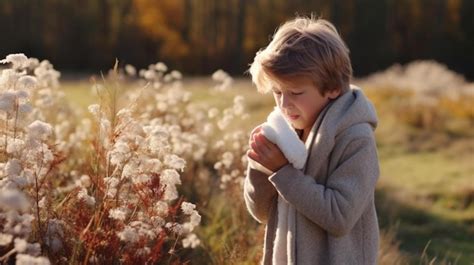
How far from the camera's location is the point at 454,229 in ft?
26.0

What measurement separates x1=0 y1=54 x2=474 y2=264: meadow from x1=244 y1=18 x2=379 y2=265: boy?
49cm

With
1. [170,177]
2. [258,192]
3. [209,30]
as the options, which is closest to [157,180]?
[170,177]

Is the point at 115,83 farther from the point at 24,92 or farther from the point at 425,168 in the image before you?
the point at 425,168

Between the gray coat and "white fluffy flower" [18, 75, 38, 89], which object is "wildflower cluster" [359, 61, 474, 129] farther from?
"white fluffy flower" [18, 75, 38, 89]

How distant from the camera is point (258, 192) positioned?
3449 millimetres

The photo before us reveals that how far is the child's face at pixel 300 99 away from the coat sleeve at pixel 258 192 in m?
0.26

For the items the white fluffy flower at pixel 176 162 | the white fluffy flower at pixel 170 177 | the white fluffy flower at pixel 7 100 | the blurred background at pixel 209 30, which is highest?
the white fluffy flower at pixel 7 100

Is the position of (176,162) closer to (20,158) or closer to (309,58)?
(20,158)

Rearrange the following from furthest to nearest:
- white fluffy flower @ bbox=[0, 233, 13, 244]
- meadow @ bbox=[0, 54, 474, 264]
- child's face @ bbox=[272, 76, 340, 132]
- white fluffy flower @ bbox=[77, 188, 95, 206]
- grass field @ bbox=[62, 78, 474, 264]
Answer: grass field @ bbox=[62, 78, 474, 264] < white fluffy flower @ bbox=[77, 188, 95, 206] < meadow @ bbox=[0, 54, 474, 264] < child's face @ bbox=[272, 76, 340, 132] < white fluffy flower @ bbox=[0, 233, 13, 244]

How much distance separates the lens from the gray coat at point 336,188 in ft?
10.4

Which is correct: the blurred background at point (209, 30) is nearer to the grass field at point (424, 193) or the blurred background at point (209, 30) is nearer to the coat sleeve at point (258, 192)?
the grass field at point (424, 193)

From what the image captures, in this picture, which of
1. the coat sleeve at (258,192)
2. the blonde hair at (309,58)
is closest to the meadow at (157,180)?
the coat sleeve at (258,192)

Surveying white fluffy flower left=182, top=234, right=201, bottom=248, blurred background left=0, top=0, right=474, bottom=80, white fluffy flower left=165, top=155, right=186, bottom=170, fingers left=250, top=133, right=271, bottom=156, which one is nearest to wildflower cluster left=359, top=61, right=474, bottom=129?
white fluffy flower left=182, top=234, right=201, bottom=248

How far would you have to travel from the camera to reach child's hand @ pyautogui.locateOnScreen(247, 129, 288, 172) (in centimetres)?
324
